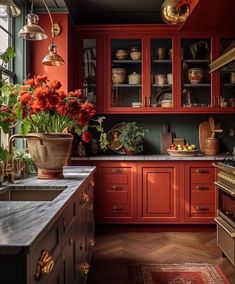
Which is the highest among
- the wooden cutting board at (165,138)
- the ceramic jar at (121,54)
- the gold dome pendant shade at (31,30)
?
the ceramic jar at (121,54)

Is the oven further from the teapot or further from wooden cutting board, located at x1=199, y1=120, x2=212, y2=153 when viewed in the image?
the teapot

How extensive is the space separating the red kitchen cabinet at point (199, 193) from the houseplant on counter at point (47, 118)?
6.20 ft

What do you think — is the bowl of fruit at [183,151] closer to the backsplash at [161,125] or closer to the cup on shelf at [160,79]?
the backsplash at [161,125]

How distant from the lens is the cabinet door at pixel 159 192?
4027 mm

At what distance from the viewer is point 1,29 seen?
10.2 ft

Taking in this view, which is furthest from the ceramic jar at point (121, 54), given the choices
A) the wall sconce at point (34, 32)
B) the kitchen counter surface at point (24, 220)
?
the kitchen counter surface at point (24, 220)

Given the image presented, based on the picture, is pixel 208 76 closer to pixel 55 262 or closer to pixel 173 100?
pixel 173 100

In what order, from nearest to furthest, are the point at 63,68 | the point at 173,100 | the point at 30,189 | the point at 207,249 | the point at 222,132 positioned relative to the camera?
the point at 30,189 < the point at 207,249 < the point at 63,68 < the point at 173,100 < the point at 222,132

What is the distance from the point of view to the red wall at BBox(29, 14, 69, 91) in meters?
3.77

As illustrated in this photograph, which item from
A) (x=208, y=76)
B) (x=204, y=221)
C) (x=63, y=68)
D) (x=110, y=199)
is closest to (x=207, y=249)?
(x=204, y=221)

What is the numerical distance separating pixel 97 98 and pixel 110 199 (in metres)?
1.17

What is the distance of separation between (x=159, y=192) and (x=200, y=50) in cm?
171

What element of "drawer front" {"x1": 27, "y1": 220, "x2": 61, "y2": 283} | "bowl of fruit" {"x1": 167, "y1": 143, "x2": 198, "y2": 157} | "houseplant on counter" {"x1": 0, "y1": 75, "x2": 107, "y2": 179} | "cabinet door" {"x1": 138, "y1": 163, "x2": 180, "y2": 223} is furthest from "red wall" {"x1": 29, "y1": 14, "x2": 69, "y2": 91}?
"drawer front" {"x1": 27, "y1": 220, "x2": 61, "y2": 283}

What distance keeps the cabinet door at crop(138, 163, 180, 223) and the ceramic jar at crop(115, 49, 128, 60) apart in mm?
1288
